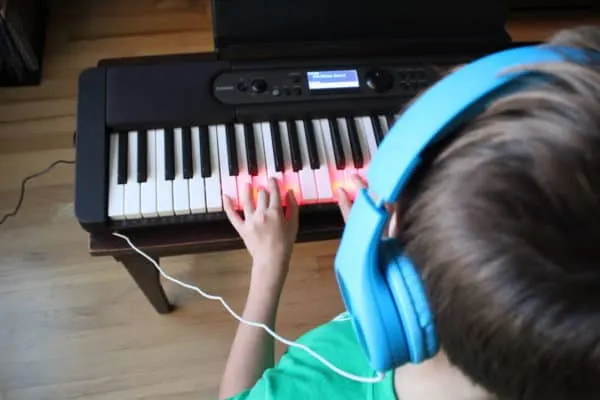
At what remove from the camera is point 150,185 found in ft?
3.34

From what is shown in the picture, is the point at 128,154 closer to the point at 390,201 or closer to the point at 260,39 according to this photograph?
the point at 260,39

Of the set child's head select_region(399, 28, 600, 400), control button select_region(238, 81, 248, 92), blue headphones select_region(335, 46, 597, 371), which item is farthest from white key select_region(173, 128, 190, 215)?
child's head select_region(399, 28, 600, 400)

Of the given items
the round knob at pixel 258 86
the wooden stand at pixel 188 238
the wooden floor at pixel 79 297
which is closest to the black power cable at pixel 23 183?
the wooden floor at pixel 79 297

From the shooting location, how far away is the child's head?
1.55ft

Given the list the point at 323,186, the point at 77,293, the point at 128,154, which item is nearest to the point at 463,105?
the point at 323,186

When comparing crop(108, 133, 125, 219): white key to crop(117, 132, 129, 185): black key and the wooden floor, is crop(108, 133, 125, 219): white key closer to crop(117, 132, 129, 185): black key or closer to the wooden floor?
crop(117, 132, 129, 185): black key

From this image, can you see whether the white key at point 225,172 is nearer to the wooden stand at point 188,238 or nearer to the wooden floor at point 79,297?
the wooden stand at point 188,238

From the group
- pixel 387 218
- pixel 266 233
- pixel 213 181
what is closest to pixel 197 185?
pixel 213 181

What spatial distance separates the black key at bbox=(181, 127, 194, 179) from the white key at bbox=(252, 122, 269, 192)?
0.30ft

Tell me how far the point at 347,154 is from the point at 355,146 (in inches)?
0.7

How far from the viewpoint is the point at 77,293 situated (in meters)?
1.52

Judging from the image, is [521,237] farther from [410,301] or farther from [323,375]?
[323,375]

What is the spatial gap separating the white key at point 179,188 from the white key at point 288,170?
14 cm

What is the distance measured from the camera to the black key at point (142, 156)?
1.02 meters
